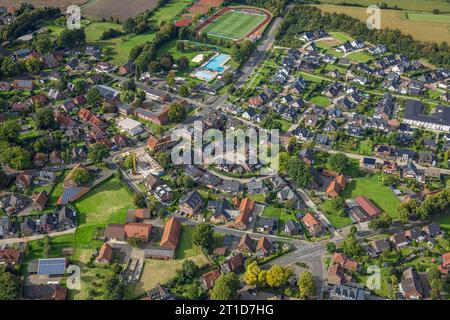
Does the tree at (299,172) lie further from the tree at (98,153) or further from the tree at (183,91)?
the tree at (183,91)

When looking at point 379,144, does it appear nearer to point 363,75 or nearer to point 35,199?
point 363,75

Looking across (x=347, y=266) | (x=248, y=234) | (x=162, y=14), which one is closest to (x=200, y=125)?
(x=248, y=234)

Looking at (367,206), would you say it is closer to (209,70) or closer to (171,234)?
(171,234)

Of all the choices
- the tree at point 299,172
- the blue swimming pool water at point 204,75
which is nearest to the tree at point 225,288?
the tree at point 299,172

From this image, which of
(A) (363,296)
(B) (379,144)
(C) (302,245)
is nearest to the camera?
(A) (363,296)

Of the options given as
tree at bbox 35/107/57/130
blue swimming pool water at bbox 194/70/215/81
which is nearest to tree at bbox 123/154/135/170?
tree at bbox 35/107/57/130

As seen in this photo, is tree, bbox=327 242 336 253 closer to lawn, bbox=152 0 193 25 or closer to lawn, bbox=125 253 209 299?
lawn, bbox=125 253 209 299

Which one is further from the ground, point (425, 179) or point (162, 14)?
point (162, 14)
